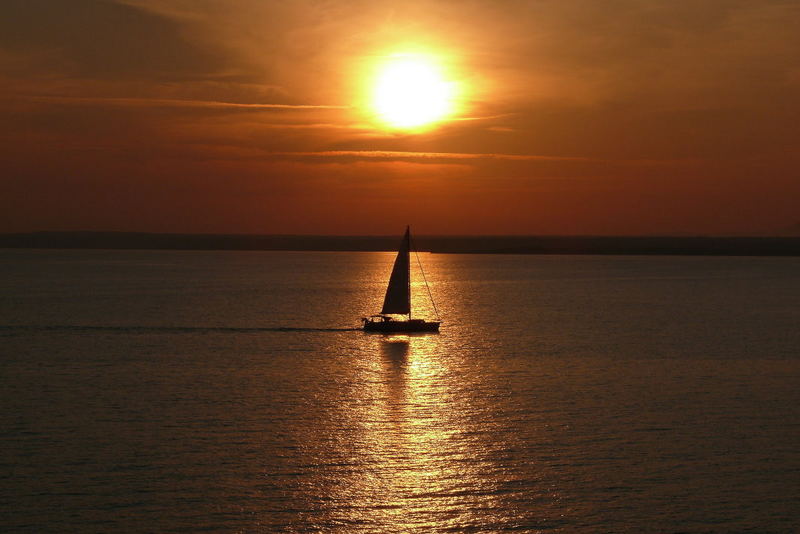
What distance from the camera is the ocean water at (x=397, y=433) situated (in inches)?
1337

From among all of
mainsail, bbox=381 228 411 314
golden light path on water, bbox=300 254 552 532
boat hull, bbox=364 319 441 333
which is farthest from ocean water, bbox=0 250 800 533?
mainsail, bbox=381 228 411 314

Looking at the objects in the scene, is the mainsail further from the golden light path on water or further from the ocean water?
the golden light path on water

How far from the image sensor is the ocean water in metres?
34.0

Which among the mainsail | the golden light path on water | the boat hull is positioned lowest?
the golden light path on water

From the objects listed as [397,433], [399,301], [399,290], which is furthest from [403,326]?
[397,433]

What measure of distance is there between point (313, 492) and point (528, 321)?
9006 centimetres

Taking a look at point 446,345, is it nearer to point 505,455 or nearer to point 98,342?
point 98,342

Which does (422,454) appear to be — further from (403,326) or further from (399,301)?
(403,326)

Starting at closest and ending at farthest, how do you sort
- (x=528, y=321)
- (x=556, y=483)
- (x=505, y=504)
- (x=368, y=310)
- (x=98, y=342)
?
1. (x=505, y=504)
2. (x=556, y=483)
3. (x=98, y=342)
4. (x=528, y=321)
5. (x=368, y=310)

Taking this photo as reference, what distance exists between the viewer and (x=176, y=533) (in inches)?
1235

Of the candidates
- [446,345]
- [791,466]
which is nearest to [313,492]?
[791,466]

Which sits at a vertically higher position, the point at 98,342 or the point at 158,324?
the point at 158,324

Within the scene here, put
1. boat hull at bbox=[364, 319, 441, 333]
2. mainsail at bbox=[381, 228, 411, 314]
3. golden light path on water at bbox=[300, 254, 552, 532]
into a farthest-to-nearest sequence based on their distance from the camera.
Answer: boat hull at bbox=[364, 319, 441, 333]
mainsail at bbox=[381, 228, 411, 314]
golden light path on water at bbox=[300, 254, 552, 532]

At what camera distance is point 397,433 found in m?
47.2
